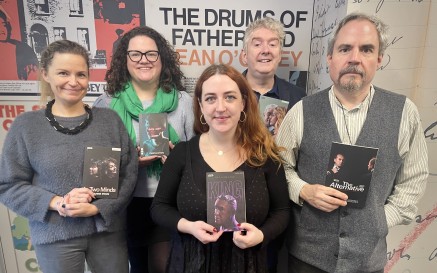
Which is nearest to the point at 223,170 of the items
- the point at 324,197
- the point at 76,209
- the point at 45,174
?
the point at 324,197

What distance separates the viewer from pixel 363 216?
4.47 ft

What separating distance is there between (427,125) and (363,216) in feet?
3.27

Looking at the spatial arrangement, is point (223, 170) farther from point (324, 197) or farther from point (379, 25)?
point (379, 25)

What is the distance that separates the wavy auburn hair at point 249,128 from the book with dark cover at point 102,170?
1.64 ft

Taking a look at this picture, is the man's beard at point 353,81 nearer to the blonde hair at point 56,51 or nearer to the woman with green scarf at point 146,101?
the woman with green scarf at point 146,101

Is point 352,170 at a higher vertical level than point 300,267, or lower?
higher

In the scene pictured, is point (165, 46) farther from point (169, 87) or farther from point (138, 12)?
point (138, 12)

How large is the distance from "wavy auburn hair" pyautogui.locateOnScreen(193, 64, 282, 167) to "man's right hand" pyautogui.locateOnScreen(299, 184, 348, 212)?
20 centimetres

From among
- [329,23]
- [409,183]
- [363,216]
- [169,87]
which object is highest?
[329,23]

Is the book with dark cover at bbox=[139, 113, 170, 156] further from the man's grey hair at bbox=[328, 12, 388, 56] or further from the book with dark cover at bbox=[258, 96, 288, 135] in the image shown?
the man's grey hair at bbox=[328, 12, 388, 56]

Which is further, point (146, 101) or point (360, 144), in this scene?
point (146, 101)

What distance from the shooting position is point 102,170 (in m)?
1.46

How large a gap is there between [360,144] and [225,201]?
2.10ft

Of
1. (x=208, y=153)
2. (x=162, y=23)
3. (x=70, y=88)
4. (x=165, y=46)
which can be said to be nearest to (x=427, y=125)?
(x=208, y=153)
